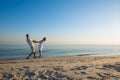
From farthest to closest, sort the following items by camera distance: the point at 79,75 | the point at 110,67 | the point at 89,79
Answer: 1. the point at 110,67
2. the point at 79,75
3. the point at 89,79

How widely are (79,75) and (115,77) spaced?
1598 mm

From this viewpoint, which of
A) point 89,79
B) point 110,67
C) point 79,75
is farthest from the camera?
point 110,67

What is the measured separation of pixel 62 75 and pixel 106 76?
2.00 meters

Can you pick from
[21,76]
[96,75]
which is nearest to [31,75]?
[21,76]

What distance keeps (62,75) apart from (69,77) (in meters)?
0.45

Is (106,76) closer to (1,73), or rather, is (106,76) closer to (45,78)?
(45,78)

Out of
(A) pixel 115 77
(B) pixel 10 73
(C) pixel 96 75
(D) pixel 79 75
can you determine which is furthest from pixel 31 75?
(A) pixel 115 77

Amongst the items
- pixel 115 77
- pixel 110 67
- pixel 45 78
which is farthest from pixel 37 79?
pixel 110 67

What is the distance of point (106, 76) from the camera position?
23.7ft

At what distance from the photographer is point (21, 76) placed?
732cm

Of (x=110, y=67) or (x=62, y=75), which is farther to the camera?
(x=110, y=67)

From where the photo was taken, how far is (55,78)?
7008mm

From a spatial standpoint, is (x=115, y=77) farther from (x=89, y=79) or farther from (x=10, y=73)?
(x=10, y=73)

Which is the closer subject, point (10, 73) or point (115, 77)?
Result: point (115, 77)
